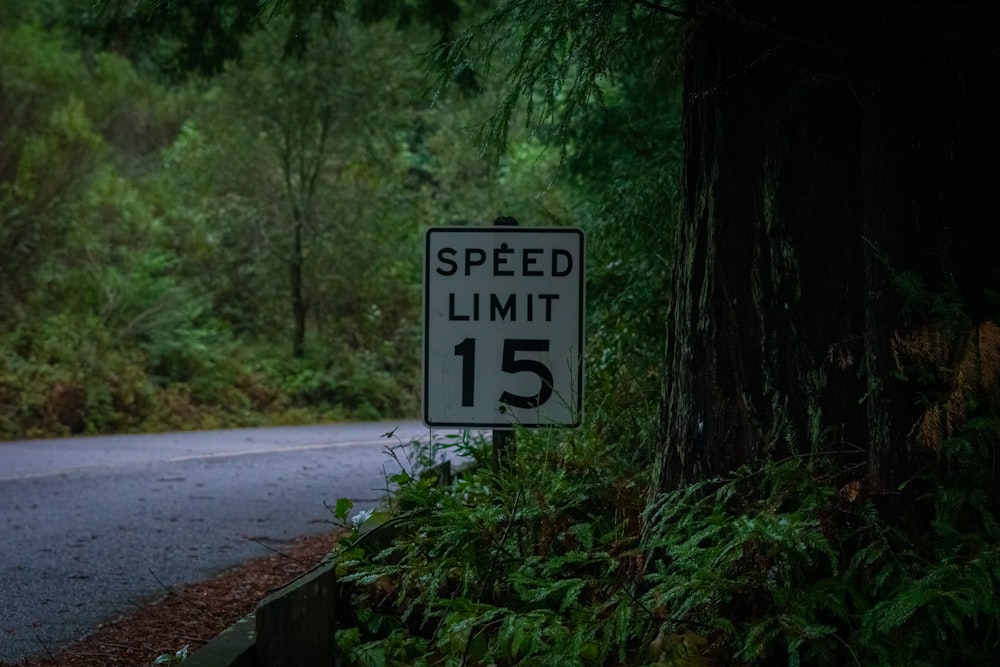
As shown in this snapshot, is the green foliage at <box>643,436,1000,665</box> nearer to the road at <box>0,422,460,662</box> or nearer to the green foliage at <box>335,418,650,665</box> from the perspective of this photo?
the green foliage at <box>335,418,650,665</box>

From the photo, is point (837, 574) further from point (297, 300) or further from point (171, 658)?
point (297, 300)

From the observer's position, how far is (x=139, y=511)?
32.2ft

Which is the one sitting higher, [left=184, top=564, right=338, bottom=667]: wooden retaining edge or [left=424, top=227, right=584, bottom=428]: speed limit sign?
[left=424, top=227, right=584, bottom=428]: speed limit sign

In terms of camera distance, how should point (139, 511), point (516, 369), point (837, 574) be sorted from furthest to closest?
point (139, 511), point (516, 369), point (837, 574)

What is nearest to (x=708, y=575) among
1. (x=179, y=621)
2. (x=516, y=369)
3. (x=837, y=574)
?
(x=837, y=574)

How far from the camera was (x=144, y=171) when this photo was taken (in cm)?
2664

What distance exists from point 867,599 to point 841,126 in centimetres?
173

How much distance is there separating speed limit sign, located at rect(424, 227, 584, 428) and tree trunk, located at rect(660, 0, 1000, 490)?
1.11 metres

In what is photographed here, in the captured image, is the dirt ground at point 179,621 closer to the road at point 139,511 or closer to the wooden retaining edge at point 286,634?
the road at point 139,511

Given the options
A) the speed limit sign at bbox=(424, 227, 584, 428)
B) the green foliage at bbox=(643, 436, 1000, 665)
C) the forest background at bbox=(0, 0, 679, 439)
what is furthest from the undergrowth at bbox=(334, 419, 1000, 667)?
the forest background at bbox=(0, 0, 679, 439)

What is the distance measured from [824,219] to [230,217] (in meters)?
20.2

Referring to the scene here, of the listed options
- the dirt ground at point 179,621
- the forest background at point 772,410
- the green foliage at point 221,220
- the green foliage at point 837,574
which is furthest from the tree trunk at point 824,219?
the green foliage at point 221,220

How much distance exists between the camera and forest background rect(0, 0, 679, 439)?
18047 millimetres

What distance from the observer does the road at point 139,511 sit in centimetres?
672
